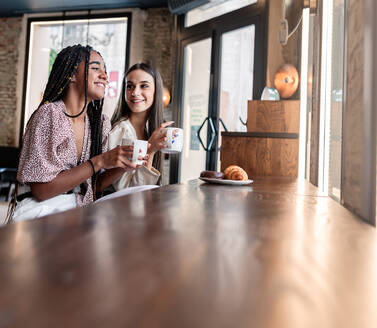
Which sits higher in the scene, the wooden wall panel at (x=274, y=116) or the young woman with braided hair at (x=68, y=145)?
the wooden wall panel at (x=274, y=116)

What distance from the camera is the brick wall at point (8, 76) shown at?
673 centimetres

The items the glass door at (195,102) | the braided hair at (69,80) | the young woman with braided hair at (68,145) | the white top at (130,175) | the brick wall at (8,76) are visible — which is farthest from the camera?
the brick wall at (8,76)

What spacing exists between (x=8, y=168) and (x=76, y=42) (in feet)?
8.69

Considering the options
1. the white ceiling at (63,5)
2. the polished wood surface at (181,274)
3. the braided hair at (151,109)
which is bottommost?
the polished wood surface at (181,274)

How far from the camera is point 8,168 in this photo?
601 centimetres

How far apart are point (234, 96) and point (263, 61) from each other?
0.61 metres

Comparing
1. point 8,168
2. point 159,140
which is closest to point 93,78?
point 159,140

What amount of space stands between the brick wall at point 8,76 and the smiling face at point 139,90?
17.3ft

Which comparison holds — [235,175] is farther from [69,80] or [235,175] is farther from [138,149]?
[69,80]

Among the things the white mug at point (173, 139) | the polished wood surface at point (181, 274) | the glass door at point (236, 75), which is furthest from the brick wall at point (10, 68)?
the polished wood surface at point (181, 274)

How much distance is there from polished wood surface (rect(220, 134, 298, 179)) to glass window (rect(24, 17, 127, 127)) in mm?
4413

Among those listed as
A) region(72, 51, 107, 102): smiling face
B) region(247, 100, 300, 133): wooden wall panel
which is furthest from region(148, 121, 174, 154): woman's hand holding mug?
region(247, 100, 300, 133): wooden wall panel

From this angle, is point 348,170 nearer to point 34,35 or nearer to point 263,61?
point 263,61

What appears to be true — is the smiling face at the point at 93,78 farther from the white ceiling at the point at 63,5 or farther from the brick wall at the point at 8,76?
the brick wall at the point at 8,76
